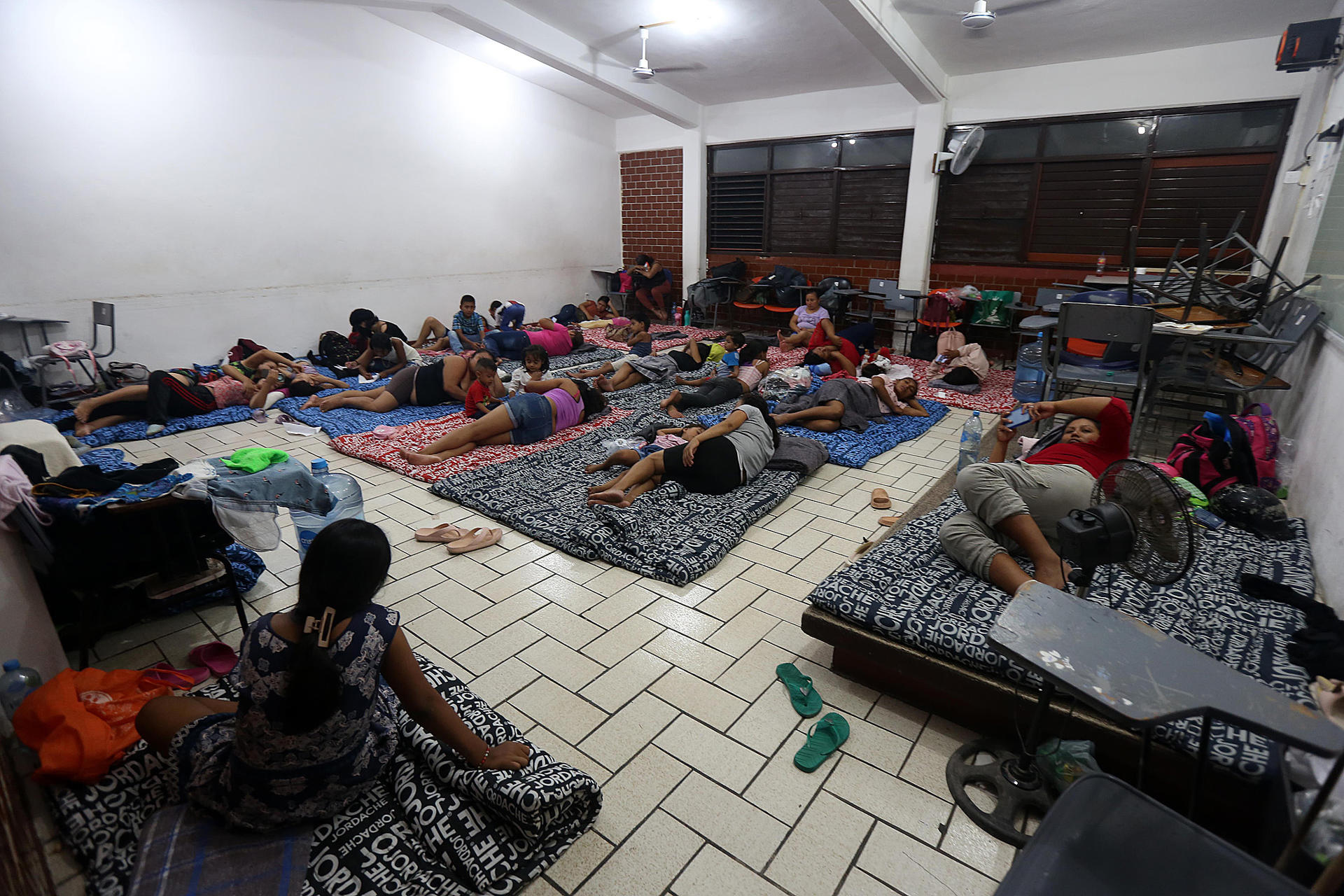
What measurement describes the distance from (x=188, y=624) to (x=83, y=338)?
5009 millimetres

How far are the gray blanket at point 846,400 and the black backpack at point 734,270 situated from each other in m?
4.96

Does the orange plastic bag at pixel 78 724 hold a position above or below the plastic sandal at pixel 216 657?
above

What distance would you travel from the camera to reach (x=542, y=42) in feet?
21.2

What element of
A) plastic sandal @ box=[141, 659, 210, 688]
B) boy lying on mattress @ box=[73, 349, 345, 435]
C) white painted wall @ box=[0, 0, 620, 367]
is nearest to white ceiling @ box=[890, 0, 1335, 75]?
white painted wall @ box=[0, 0, 620, 367]

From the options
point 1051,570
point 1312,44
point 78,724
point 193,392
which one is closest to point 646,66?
point 193,392

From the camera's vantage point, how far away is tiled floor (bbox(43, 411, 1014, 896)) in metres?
1.70

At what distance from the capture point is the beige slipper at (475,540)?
3.31m

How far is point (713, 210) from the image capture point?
10328 mm

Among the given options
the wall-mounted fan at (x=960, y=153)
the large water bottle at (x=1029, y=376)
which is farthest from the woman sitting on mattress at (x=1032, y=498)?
the wall-mounted fan at (x=960, y=153)

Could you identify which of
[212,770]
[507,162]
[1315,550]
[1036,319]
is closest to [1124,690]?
[212,770]

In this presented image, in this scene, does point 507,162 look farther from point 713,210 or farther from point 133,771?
point 133,771

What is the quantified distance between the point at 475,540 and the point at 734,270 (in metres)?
7.65

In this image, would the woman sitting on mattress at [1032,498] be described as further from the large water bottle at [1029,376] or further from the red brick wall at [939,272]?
the red brick wall at [939,272]

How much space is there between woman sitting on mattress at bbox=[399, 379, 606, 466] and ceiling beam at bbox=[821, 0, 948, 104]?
12.0 feet
